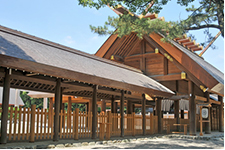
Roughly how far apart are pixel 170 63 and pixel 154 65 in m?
1.11

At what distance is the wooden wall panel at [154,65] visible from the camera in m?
16.1

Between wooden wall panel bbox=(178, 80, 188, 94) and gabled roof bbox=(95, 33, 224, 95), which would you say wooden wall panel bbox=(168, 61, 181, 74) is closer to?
gabled roof bbox=(95, 33, 224, 95)

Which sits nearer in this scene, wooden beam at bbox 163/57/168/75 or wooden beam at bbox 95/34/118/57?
wooden beam at bbox 163/57/168/75

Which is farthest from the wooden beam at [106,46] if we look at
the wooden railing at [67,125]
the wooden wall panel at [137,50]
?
the wooden railing at [67,125]

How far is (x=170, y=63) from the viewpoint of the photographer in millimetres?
15758

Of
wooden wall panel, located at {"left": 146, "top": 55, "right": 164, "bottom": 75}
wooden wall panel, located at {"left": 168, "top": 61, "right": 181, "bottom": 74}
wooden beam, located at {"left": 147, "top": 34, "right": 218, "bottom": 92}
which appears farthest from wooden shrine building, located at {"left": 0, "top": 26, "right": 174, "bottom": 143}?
wooden wall panel, located at {"left": 146, "top": 55, "right": 164, "bottom": 75}

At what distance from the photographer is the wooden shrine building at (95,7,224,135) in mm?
13848

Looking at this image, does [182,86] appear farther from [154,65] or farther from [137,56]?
[137,56]

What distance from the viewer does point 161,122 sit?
15750 mm

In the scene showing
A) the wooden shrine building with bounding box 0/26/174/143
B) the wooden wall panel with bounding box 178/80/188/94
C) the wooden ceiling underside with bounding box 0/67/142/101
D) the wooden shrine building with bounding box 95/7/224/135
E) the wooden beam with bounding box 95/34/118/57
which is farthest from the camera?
the wooden beam with bounding box 95/34/118/57

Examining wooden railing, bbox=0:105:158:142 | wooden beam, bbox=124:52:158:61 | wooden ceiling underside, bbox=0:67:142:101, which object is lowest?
wooden railing, bbox=0:105:158:142

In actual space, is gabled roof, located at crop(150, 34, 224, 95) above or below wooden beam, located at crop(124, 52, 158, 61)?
below

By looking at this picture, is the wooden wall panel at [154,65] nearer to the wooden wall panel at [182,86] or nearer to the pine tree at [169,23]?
the wooden wall panel at [182,86]

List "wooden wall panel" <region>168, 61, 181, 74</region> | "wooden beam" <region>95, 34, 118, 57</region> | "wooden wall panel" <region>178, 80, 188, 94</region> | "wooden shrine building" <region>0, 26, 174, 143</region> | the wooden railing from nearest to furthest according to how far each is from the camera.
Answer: "wooden shrine building" <region>0, 26, 174, 143</region> → the wooden railing → "wooden wall panel" <region>168, 61, 181, 74</region> → "wooden wall panel" <region>178, 80, 188, 94</region> → "wooden beam" <region>95, 34, 118, 57</region>
